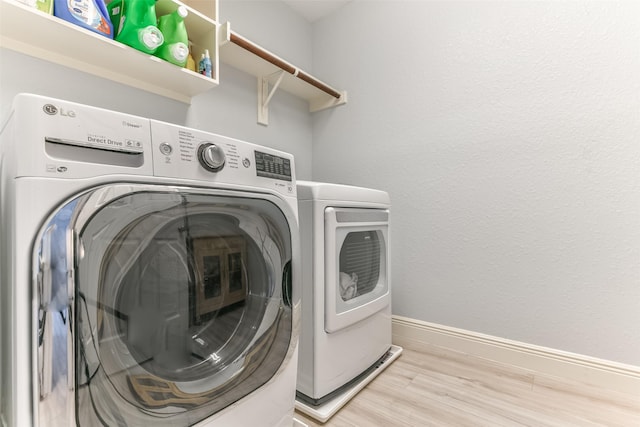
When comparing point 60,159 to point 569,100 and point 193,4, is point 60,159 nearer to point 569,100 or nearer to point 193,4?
point 193,4

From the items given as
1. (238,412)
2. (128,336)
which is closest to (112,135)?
(128,336)

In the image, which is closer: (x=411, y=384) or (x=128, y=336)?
(x=128, y=336)

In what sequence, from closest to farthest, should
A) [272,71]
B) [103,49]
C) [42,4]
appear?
[42,4] → [103,49] → [272,71]

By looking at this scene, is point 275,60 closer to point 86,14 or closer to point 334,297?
point 86,14

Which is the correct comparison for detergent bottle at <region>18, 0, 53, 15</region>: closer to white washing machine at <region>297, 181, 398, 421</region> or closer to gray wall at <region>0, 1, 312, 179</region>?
gray wall at <region>0, 1, 312, 179</region>

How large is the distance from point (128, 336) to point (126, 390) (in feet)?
0.32

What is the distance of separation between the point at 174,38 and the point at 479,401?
5.85 ft

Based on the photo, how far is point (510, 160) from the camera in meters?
1.34

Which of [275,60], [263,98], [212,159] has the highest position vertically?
[275,60]

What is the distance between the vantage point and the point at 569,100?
3.98 feet

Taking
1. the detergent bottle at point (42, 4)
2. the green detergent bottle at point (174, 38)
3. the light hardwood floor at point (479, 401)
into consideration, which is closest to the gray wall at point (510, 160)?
the light hardwood floor at point (479, 401)

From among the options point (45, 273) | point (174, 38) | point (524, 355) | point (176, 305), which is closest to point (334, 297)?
point (176, 305)

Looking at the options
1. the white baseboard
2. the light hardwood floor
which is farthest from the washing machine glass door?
the white baseboard

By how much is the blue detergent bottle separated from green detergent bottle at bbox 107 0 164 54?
46mm
